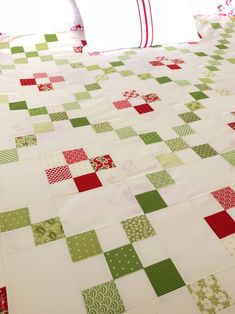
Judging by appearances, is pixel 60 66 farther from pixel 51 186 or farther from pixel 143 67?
pixel 51 186

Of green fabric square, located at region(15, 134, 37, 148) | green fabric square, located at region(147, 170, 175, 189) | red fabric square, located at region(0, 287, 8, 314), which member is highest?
green fabric square, located at region(15, 134, 37, 148)

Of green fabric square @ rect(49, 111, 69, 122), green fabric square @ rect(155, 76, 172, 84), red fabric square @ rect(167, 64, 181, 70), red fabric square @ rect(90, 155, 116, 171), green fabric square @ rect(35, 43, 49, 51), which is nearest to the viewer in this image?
red fabric square @ rect(90, 155, 116, 171)

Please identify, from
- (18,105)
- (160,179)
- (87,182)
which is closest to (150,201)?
(160,179)

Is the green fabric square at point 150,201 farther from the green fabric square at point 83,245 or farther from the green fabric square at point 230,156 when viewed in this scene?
the green fabric square at point 230,156

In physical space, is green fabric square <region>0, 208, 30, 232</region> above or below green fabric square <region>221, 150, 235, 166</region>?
above

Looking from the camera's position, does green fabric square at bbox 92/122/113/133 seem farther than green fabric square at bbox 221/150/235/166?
Yes

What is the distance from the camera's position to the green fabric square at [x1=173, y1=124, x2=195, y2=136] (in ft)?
3.95

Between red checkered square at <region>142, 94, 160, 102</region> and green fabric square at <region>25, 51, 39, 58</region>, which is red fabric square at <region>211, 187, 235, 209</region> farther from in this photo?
green fabric square at <region>25, 51, 39, 58</region>

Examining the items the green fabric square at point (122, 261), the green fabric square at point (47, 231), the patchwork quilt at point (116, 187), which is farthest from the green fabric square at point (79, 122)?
the green fabric square at point (122, 261)

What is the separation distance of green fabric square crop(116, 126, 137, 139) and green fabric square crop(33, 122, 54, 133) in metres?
0.26

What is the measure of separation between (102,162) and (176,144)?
0.98ft

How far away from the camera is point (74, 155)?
41.8 inches

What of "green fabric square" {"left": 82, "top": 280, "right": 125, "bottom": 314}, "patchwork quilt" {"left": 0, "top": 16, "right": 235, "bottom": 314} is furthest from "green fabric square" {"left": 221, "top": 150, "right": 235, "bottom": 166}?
"green fabric square" {"left": 82, "top": 280, "right": 125, "bottom": 314}

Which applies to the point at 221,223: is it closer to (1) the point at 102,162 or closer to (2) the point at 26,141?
(1) the point at 102,162
